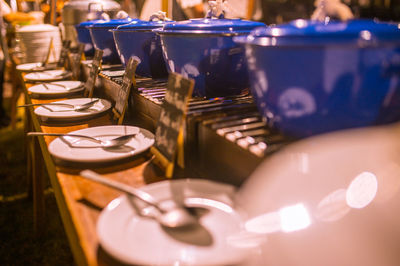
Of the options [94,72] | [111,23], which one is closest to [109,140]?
[94,72]

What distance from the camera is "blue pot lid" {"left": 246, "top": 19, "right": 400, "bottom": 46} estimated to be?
1.78 ft

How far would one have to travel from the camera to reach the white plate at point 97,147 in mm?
798

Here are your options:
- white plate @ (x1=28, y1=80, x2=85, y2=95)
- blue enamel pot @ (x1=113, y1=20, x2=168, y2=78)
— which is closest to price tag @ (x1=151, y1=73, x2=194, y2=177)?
blue enamel pot @ (x1=113, y1=20, x2=168, y2=78)

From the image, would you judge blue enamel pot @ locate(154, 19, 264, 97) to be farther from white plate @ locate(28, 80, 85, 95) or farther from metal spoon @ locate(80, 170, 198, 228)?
white plate @ locate(28, 80, 85, 95)

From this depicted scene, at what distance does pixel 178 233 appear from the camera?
A: 527 millimetres

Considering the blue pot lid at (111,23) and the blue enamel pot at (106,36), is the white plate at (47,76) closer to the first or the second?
the blue enamel pot at (106,36)

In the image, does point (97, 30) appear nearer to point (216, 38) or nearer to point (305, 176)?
point (216, 38)

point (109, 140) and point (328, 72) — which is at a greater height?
point (328, 72)

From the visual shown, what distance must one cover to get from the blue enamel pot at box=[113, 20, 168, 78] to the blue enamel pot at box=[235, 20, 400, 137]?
0.62 meters

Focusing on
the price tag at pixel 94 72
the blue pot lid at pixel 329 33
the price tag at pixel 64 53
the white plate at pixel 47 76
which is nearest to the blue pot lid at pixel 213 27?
the blue pot lid at pixel 329 33

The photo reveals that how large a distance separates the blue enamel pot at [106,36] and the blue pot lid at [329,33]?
3.30ft

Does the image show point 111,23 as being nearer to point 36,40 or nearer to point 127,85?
point 127,85

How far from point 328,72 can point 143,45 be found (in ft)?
2.65

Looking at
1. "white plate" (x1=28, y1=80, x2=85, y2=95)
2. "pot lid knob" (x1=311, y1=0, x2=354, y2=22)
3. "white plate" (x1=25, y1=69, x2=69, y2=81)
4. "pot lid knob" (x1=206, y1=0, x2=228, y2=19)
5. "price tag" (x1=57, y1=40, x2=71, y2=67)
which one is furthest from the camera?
"price tag" (x1=57, y1=40, x2=71, y2=67)
